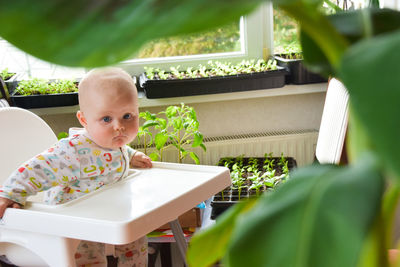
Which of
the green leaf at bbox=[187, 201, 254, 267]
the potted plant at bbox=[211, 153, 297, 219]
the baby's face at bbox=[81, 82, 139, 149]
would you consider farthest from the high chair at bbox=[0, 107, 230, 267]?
the green leaf at bbox=[187, 201, 254, 267]

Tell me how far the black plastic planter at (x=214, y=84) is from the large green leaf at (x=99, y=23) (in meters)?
1.97

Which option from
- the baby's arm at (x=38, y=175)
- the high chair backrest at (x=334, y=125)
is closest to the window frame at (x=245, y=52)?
the high chair backrest at (x=334, y=125)

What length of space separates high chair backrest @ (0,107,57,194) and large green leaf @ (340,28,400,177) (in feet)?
4.82

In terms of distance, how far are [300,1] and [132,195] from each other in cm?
106

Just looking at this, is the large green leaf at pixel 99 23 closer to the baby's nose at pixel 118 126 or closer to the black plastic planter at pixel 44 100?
the baby's nose at pixel 118 126

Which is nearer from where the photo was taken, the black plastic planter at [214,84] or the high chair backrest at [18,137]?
the high chair backrest at [18,137]

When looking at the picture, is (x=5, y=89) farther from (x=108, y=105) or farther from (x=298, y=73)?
(x=298, y=73)

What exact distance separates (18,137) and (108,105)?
1.19ft

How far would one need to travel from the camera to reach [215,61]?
264 cm

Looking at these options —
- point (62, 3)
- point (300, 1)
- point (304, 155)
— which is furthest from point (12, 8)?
point (304, 155)

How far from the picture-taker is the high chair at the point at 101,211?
1.14m

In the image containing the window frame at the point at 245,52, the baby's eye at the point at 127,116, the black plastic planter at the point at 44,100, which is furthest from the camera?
the window frame at the point at 245,52

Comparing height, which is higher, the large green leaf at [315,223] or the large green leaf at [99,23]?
the large green leaf at [99,23]

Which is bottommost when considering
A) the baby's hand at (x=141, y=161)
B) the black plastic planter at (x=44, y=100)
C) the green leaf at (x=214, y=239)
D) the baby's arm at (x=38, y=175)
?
the baby's hand at (x=141, y=161)
